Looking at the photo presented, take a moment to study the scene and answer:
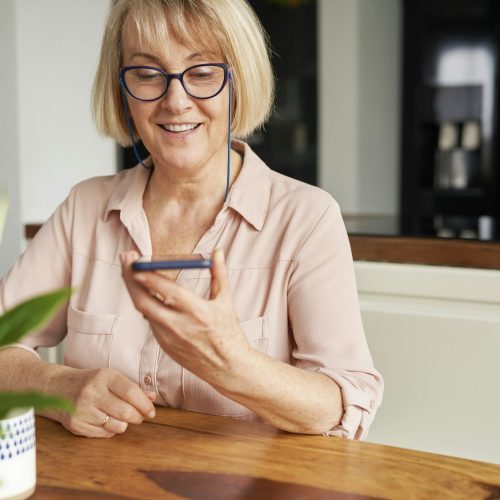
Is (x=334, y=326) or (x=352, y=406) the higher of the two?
(x=334, y=326)

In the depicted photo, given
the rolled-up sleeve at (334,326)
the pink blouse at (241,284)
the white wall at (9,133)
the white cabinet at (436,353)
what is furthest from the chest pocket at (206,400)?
the white wall at (9,133)

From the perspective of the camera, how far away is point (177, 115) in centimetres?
135

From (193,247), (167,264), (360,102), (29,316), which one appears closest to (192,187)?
(193,247)

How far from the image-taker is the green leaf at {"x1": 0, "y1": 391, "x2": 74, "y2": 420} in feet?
1.99

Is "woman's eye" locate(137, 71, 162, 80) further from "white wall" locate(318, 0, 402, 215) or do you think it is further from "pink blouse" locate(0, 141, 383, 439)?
"white wall" locate(318, 0, 402, 215)

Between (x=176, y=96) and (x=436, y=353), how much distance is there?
814 mm

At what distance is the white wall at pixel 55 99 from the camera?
2.26 metres

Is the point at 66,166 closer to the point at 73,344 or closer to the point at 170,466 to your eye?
the point at 73,344

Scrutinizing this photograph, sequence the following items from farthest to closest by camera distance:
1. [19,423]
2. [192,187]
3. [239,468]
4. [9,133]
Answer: [9,133] < [192,187] < [239,468] < [19,423]

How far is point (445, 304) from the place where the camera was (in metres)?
1.68

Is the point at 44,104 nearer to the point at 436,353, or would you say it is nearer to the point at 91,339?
the point at 91,339

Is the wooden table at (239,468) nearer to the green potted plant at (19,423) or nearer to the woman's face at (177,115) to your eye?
the green potted plant at (19,423)

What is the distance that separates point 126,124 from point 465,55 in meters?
4.35

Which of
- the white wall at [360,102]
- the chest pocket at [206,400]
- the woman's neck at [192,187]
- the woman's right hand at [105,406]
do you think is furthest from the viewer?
the white wall at [360,102]
